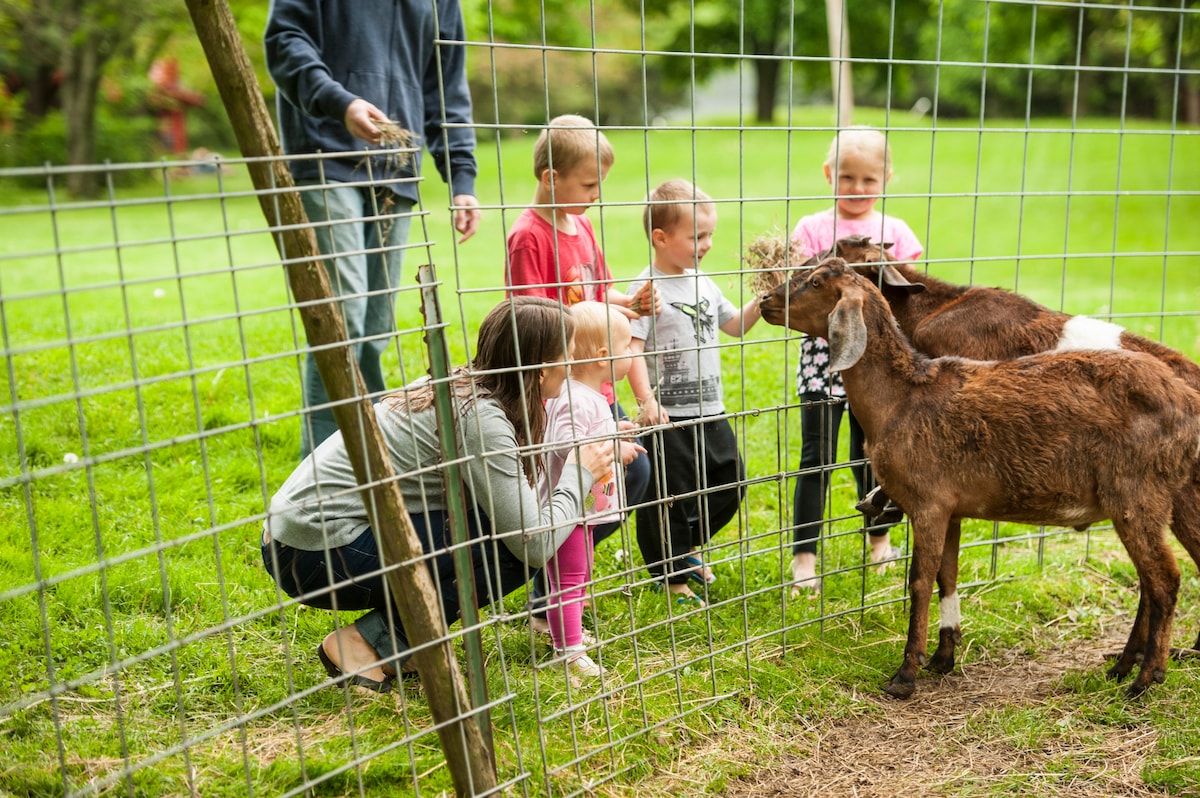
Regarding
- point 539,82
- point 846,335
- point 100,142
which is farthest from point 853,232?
point 539,82

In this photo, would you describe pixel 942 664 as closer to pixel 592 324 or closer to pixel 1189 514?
pixel 1189 514

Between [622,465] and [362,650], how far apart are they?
109 cm

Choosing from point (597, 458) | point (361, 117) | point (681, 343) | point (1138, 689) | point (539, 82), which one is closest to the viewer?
point (597, 458)

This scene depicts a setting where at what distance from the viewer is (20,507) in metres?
4.74

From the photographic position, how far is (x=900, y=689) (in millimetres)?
3705

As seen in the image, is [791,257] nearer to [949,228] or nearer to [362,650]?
[362,650]

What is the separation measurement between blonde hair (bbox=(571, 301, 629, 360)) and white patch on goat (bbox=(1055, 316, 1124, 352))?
174 centimetres

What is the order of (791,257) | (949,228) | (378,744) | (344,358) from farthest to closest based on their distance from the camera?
(949,228) → (791,257) → (378,744) → (344,358)

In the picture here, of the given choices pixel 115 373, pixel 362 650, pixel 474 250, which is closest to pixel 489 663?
pixel 362 650

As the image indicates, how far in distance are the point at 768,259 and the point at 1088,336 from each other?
4.14ft

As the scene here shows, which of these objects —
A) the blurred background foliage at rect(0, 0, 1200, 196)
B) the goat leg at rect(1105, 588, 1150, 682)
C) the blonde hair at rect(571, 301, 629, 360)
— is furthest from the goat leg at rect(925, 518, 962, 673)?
the blurred background foliage at rect(0, 0, 1200, 196)

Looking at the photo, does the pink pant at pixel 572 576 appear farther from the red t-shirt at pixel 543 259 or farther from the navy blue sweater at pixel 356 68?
the navy blue sweater at pixel 356 68

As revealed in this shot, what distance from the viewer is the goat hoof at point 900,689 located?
3703mm

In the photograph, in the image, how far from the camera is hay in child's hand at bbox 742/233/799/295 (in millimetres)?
3943
